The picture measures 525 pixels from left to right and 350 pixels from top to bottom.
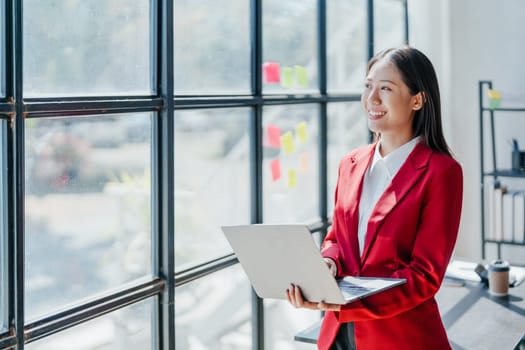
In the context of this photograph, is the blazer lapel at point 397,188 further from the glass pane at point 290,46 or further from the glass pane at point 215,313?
the glass pane at point 290,46

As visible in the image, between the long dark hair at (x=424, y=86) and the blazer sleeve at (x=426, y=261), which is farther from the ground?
the long dark hair at (x=424, y=86)

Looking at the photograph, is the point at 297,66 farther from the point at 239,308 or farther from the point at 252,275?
the point at 252,275

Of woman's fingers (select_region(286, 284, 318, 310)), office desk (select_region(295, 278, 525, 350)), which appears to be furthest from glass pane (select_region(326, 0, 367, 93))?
woman's fingers (select_region(286, 284, 318, 310))

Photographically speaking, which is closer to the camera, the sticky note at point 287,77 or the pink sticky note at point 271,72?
the pink sticky note at point 271,72

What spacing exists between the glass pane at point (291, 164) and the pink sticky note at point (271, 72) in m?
0.12

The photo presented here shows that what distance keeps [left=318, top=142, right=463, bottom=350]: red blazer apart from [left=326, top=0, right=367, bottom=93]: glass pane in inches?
82.0

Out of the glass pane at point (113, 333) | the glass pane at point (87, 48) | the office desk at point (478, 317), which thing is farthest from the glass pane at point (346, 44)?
the glass pane at point (113, 333)

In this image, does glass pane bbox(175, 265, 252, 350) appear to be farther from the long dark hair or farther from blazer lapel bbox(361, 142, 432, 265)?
the long dark hair

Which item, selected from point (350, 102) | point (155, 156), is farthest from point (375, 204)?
point (350, 102)

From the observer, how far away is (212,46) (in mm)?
2914

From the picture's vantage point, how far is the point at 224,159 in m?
3.03

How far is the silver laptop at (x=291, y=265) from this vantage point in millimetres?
1685

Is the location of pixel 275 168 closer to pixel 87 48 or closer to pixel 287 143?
pixel 287 143

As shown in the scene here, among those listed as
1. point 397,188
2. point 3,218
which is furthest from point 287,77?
point 3,218
